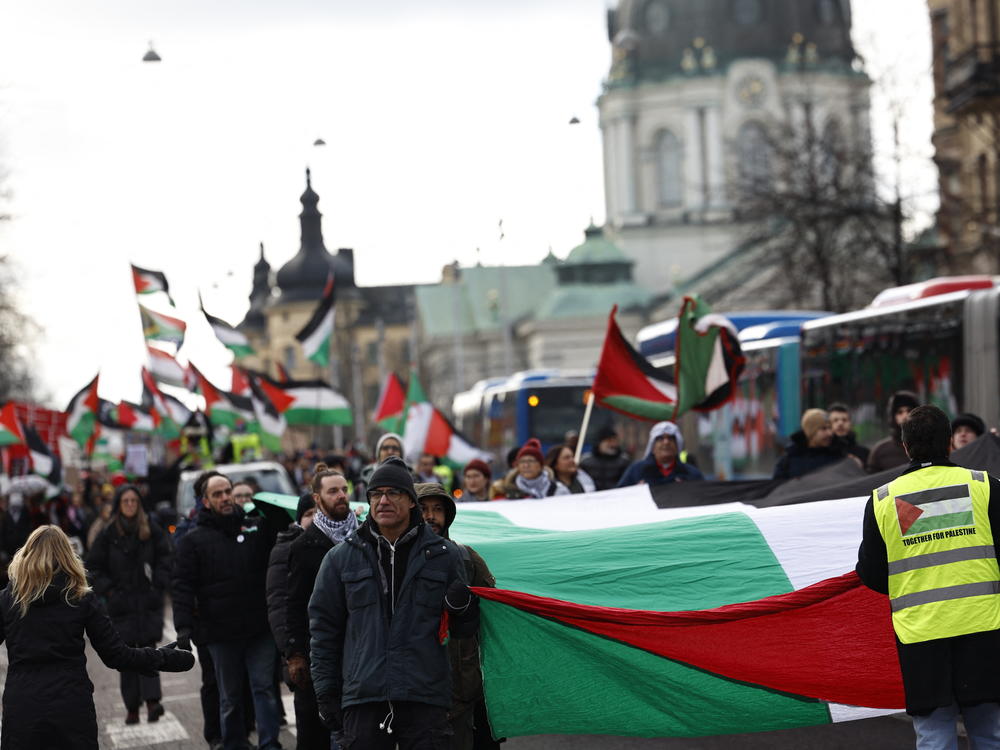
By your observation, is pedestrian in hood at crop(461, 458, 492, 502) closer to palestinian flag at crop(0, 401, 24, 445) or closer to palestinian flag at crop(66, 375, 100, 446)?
palestinian flag at crop(0, 401, 24, 445)

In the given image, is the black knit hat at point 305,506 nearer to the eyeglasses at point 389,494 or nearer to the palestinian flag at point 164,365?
the eyeglasses at point 389,494

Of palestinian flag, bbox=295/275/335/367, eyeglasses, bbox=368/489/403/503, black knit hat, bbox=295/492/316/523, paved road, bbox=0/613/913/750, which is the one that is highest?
palestinian flag, bbox=295/275/335/367

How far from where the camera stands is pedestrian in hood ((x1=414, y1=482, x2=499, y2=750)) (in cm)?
817

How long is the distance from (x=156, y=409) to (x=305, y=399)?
11.2 m

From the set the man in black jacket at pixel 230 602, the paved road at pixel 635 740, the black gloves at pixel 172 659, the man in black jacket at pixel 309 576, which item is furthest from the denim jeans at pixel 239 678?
the black gloves at pixel 172 659

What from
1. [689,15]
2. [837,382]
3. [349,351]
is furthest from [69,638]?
[689,15]

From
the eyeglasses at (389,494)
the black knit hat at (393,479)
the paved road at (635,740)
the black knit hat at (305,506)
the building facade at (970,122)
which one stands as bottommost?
the paved road at (635,740)

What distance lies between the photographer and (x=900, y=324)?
2128 centimetres

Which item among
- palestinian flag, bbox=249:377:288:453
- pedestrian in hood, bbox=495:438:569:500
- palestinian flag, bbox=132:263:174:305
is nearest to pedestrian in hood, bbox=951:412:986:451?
pedestrian in hood, bbox=495:438:569:500

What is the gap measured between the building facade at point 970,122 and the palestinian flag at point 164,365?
560 inches

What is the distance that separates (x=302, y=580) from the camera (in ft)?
29.8

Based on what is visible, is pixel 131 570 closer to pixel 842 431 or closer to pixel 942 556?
pixel 842 431

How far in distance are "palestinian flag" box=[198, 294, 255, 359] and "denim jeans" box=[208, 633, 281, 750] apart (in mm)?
19714

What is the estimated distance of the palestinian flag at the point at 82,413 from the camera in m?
34.2
